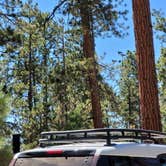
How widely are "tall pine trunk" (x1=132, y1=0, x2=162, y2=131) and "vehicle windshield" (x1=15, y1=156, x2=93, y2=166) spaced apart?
19.9ft

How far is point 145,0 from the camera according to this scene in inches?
515

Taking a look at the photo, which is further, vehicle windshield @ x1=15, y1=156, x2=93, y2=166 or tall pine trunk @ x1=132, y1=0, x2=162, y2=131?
tall pine trunk @ x1=132, y1=0, x2=162, y2=131

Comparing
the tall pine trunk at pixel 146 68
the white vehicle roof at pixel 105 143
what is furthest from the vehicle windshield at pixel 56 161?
the tall pine trunk at pixel 146 68

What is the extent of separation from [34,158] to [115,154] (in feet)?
3.02

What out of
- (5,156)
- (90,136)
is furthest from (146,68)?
(90,136)

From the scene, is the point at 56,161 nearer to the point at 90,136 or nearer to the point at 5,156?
the point at 90,136

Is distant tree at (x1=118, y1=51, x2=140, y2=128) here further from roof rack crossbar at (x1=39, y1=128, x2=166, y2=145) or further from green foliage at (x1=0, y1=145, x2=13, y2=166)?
roof rack crossbar at (x1=39, y1=128, x2=166, y2=145)

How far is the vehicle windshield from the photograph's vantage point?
582 cm

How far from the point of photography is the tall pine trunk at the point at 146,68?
12125 mm

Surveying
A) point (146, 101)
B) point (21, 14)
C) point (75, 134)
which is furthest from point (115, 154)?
point (21, 14)

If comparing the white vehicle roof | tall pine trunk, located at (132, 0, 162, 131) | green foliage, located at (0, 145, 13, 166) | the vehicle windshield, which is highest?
tall pine trunk, located at (132, 0, 162, 131)

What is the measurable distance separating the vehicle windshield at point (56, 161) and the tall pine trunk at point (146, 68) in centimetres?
607

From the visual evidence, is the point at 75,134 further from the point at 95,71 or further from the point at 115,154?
the point at 95,71

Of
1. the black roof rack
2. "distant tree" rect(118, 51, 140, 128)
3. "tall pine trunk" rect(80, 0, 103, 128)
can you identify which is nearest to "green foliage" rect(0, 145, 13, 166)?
the black roof rack
